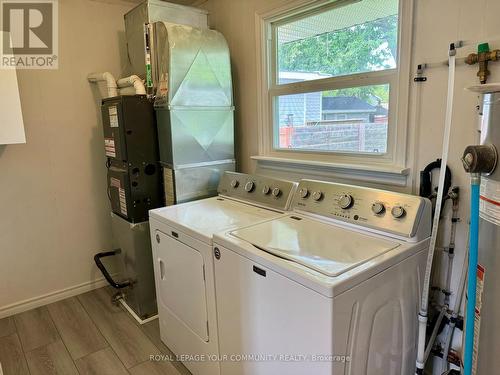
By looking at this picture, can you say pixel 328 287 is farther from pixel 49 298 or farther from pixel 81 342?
pixel 49 298

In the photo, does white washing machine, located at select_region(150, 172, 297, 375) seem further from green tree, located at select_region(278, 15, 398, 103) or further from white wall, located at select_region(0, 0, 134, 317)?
white wall, located at select_region(0, 0, 134, 317)

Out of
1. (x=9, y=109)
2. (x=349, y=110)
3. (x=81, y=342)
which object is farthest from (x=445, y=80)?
(x=81, y=342)

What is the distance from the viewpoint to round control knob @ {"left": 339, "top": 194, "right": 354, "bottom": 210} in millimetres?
1535

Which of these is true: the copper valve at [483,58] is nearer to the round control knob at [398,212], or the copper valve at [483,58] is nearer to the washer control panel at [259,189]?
the round control knob at [398,212]

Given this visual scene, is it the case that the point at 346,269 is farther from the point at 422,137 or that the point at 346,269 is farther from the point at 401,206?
the point at 422,137

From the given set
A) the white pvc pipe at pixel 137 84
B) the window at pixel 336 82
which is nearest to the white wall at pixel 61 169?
the white pvc pipe at pixel 137 84

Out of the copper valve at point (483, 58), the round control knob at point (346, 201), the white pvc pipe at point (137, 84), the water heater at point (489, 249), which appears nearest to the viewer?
the water heater at point (489, 249)

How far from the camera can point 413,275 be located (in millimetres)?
1356

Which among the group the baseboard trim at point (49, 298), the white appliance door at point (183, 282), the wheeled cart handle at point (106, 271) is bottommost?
the baseboard trim at point (49, 298)

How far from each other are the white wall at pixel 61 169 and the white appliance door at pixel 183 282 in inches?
44.4

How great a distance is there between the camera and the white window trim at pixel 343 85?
156cm

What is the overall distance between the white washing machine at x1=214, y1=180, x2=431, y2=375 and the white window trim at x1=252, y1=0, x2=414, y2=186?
10.4 inches

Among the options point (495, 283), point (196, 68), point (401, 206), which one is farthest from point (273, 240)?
point (196, 68)

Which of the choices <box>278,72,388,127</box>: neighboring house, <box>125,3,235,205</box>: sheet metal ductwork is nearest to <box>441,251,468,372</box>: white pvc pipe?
<box>278,72,388,127</box>: neighboring house
